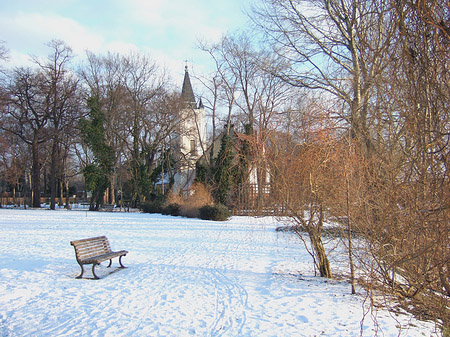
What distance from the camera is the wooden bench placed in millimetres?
7902

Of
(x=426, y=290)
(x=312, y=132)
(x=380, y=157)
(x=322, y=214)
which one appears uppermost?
(x=312, y=132)

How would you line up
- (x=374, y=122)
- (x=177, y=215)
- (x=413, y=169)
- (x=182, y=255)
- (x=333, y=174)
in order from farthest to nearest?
(x=177, y=215) < (x=182, y=255) < (x=333, y=174) < (x=374, y=122) < (x=413, y=169)

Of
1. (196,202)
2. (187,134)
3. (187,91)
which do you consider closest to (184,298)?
(196,202)

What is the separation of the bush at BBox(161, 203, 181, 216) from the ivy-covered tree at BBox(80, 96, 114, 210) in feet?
36.0

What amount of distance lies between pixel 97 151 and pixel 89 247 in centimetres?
2868

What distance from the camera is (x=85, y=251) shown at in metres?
8.49

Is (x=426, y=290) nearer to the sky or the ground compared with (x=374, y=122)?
nearer to the ground

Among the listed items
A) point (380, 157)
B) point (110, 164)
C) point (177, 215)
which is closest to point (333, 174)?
point (380, 157)

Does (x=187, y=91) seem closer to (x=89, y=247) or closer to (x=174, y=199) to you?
(x=174, y=199)

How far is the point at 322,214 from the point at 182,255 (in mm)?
4930

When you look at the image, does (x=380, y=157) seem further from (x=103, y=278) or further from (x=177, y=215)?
(x=177, y=215)

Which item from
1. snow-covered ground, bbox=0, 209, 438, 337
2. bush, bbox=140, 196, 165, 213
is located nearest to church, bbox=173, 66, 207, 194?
bush, bbox=140, 196, 165, 213

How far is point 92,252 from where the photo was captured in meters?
8.76

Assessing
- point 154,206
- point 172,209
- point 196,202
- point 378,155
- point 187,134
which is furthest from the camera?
point 187,134
